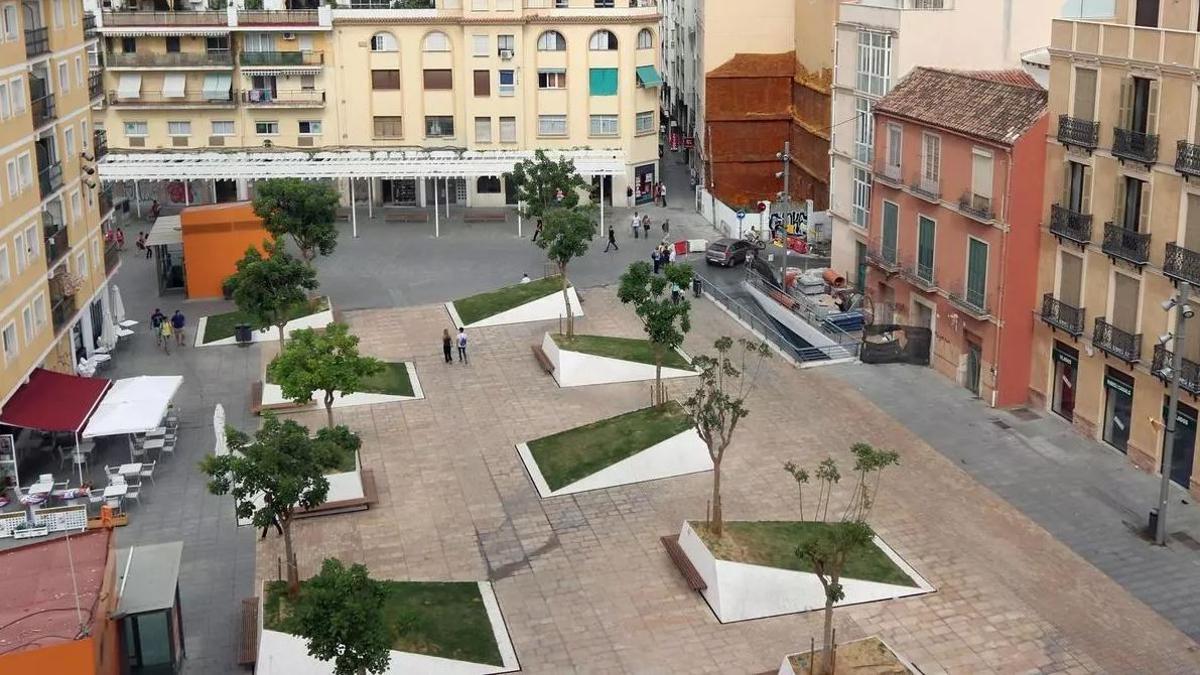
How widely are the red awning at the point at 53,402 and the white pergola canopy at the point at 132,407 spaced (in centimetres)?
38

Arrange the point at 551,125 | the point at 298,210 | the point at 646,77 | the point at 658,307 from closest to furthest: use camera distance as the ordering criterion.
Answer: the point at 658,307 < the point at 298,210 < the point at 646,77 < the point at 551,125

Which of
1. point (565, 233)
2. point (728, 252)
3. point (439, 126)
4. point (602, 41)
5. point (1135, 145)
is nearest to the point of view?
point (1135, 145)

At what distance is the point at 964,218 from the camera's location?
42.3 metres

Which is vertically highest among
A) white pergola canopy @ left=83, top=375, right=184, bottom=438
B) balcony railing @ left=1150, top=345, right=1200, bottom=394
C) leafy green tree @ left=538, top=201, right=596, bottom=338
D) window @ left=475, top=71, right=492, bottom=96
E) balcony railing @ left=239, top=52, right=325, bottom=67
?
balcony railing @ left=239, top=52, right=325, bottom=67

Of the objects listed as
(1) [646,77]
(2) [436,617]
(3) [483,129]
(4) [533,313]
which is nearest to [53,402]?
(2) [436,617]

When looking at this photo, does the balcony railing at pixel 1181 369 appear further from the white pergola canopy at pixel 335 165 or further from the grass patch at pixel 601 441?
the white pergola canopy at pixel 335 165

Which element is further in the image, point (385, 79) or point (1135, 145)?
point (385, 79)

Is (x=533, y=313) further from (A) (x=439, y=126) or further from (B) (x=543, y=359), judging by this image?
(A) (x=439, y=126)

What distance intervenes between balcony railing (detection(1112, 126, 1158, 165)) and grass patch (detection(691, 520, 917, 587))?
1279cm

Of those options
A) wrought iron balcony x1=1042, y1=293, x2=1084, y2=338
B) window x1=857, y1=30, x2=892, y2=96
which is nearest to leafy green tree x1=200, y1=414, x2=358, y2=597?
wrought iron balcony x1=1042, y1=293, x2=1084, y2=338

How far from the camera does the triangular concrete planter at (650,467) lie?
117ft

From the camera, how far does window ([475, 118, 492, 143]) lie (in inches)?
2835

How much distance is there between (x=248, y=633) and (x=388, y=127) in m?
48.5

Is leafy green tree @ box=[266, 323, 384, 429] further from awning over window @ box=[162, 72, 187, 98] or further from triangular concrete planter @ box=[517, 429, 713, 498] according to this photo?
awning over window @ box=[162, 72, 187, 98]
